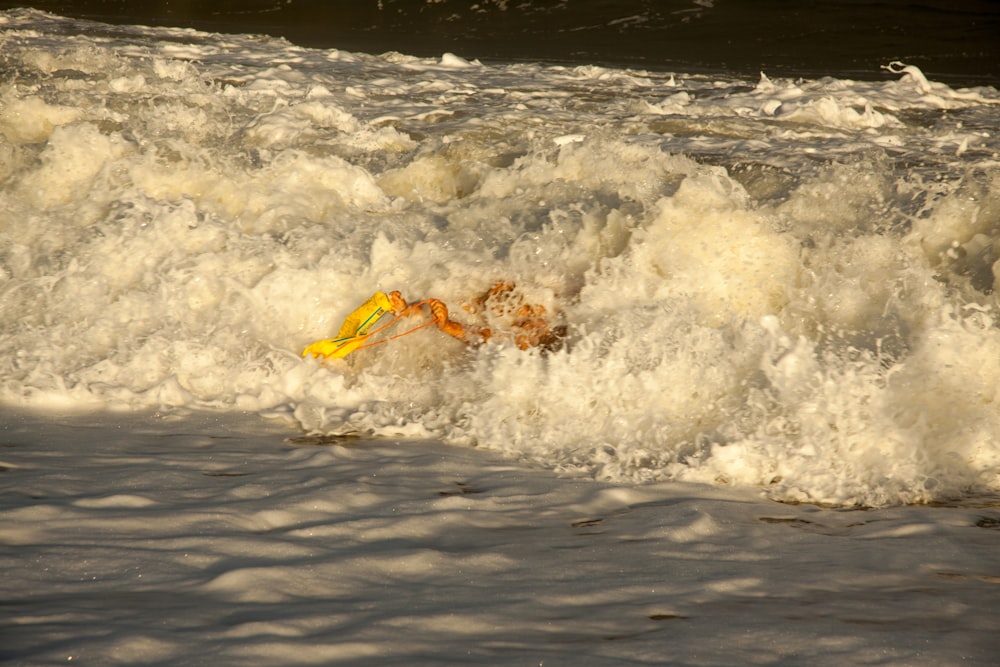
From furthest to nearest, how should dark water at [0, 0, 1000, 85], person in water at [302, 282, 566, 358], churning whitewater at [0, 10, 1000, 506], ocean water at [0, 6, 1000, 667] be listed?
dark water at [0, 0, 1000, 85] → person in water at [302, 282, 566, 358] → churning whitewater at [0, 10, 1000, 506] → ocean water at [0, 6, 1000, 667]

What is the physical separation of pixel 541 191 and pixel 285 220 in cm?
156

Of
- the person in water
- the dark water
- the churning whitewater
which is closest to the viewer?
the churning whitewater

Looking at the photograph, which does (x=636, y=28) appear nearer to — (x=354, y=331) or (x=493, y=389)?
(x=354, y=331)

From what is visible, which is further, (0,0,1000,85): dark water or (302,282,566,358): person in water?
(0,0,1000,85): dark water

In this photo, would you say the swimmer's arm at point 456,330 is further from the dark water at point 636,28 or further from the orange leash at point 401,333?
the dark water at point 636,28

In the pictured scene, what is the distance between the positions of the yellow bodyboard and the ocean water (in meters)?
0.09

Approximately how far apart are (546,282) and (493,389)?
854mm

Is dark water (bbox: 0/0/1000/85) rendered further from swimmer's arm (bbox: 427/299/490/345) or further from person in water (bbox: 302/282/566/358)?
swimmer's arm (bbox: 427/299/490/345)

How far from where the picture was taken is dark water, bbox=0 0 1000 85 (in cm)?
1283

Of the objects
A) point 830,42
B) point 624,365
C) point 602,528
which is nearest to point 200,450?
point 602,528

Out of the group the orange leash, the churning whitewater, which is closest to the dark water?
the churning whitewater

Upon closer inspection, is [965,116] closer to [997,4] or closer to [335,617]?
[335,617]

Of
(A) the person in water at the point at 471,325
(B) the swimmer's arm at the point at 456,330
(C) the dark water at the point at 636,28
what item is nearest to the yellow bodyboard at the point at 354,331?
(A) the person in water at the point at 471,325

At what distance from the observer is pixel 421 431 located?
389 cm
